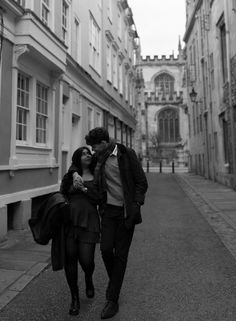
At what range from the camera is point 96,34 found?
1606 cm

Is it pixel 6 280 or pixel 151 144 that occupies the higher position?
pixel 151 144

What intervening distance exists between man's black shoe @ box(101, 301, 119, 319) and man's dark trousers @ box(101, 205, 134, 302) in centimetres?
5

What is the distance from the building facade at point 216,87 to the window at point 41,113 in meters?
8.16

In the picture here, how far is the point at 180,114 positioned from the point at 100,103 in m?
43.7

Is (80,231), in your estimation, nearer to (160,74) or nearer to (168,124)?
(168,124)

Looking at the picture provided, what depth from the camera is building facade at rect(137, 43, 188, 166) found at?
5781 cm

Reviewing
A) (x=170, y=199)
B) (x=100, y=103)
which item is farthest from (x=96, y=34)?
(x=170, y=199)

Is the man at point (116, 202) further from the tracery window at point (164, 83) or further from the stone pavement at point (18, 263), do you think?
the tracery window at point (164, 83)

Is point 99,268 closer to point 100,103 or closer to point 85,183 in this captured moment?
point 85,183

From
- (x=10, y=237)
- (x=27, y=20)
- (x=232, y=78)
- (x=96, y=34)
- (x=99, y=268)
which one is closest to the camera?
(x=99, y=268)

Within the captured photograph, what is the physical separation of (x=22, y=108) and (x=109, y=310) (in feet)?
19.8

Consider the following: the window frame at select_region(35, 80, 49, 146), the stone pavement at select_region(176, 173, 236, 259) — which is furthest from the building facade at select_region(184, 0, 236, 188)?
the window frame at select_region(35, 80, 49, 146)

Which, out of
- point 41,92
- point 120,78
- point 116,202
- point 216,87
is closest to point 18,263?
point 116,202

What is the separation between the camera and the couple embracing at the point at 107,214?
3.56m
